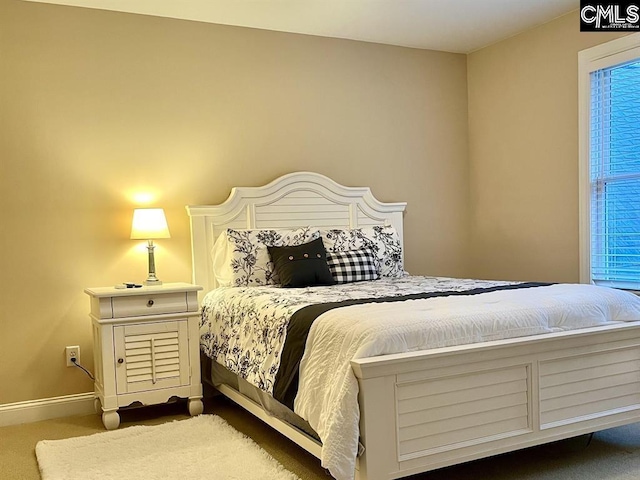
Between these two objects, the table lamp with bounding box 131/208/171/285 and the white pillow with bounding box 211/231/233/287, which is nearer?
the table lamp with bounding box 131/208/171/285

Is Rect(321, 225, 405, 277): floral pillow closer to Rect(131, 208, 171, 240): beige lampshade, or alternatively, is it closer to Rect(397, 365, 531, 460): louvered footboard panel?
Rect(131, 208, 171, 240): beige lampshade

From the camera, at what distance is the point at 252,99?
4223mm

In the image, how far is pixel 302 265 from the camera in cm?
368

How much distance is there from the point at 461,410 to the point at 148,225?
85.7 inches

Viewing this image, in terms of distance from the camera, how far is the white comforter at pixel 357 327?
7.07 ft

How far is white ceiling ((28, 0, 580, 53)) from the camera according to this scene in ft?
12.4

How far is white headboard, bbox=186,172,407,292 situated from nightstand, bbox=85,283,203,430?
0.51 m

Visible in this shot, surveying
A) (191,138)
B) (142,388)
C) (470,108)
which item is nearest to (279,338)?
(142,388)

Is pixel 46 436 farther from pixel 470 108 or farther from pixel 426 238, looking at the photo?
pixel 470 108

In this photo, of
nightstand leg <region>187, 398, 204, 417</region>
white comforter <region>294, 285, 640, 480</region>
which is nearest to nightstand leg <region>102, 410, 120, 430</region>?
nightstand leg <region>187, 398, 204, 417</region>

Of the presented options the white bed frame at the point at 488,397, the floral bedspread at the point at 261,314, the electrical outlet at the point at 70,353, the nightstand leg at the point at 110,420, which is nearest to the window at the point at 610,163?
the floral bedspread at the point at 261,314
